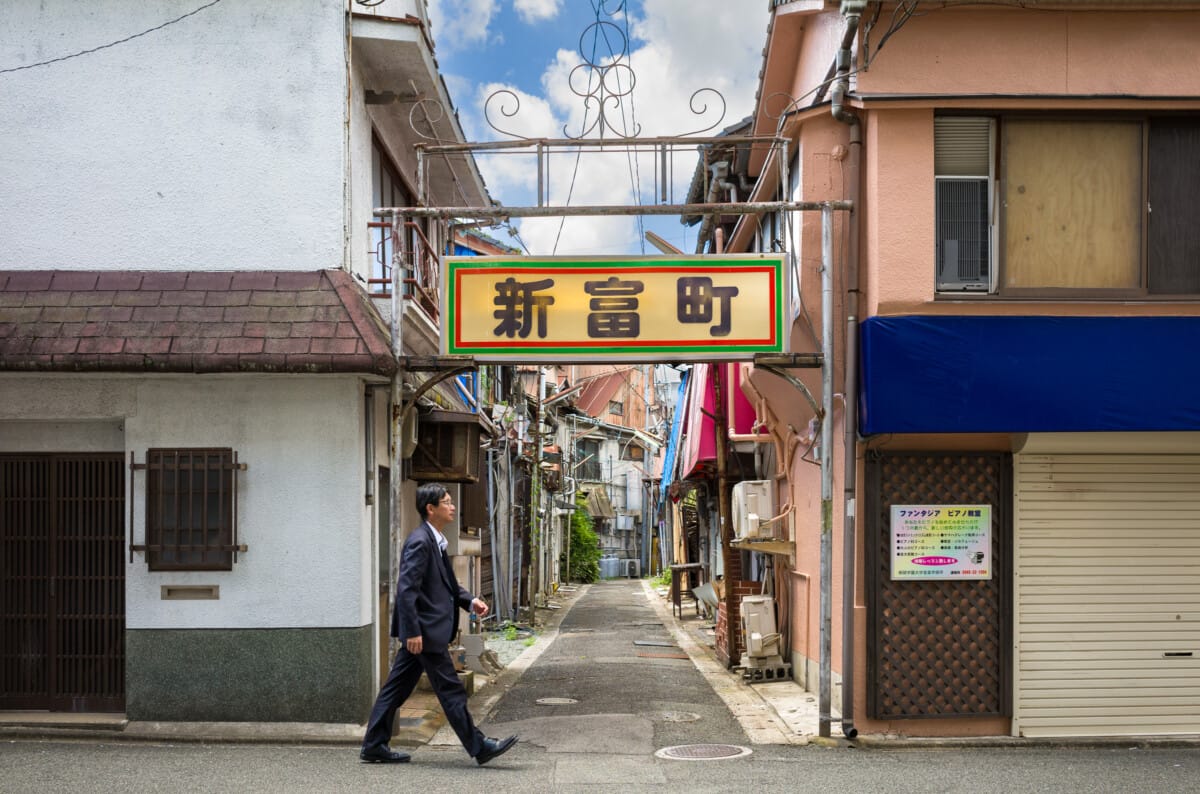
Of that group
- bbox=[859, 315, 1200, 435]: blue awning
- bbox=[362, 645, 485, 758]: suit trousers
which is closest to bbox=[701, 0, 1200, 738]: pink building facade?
bbox=[859, 315, 1200, 435]: blue awning

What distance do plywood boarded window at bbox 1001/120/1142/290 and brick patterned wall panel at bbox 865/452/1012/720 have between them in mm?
1763

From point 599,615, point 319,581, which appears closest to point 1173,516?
point 319,581

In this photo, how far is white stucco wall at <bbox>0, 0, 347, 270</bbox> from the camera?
1041 cm

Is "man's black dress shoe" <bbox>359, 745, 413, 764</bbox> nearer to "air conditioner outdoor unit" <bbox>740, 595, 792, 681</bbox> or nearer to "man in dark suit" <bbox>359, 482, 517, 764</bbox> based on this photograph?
"man in dark suit" <bbox>359, 482, 517, 764</bbox>

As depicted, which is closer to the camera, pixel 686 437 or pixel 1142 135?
pixel 1142 135

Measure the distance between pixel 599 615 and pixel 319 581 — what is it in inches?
752

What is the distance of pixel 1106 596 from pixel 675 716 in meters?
4.13

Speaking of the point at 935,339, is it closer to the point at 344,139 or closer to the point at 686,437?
the point at 344,139

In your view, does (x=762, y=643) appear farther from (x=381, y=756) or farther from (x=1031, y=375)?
(x=381, y=756)

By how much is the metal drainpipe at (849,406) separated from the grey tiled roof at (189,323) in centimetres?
395

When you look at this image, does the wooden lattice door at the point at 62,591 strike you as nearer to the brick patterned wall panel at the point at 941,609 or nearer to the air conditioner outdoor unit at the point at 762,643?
the brick patterned wall panel at the point at 941,609

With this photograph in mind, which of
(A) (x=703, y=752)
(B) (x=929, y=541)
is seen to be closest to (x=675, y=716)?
(A) (x=703, y=752)

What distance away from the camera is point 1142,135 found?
10320mm

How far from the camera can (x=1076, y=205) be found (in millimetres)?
10336
